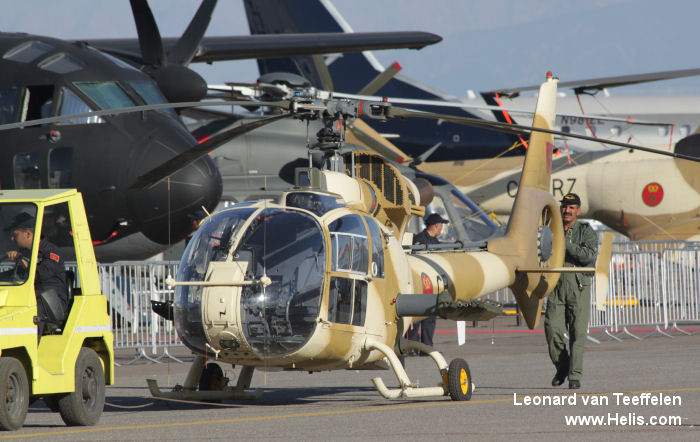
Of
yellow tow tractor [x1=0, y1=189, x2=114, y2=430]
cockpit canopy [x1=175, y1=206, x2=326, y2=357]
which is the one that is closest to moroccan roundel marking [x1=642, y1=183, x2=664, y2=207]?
cockpit canopy [x1=175, y1=206, x2=326, y2=357]

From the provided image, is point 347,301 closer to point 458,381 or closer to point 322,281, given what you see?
point 322,281

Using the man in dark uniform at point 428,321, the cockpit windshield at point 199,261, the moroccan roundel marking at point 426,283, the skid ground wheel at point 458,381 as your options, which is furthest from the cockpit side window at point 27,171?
the skid ground wheel at point 458,381

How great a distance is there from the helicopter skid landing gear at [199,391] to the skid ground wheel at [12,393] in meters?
1.69

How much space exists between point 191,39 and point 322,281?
36.8 ft

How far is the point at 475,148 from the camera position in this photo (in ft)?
111

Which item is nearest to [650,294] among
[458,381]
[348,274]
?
[458,381]

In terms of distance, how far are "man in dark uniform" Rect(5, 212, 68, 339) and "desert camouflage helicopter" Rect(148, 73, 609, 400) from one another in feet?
2.95

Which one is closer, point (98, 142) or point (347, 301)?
point (347, 301)

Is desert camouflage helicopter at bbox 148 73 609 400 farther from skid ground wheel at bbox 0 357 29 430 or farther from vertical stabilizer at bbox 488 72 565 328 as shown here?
skid ground wheel at bbox 0 357 29 430

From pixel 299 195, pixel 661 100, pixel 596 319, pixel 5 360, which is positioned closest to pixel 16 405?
pixel 5 360

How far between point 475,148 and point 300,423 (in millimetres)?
27012

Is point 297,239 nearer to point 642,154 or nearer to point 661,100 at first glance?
point 642,154

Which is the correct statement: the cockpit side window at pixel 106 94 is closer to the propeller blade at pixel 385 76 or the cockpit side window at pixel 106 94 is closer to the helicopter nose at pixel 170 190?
the helicopter nose at pixel 170 190

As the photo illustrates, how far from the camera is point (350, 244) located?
8.67 m
